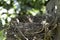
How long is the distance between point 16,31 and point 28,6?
7.86 feet

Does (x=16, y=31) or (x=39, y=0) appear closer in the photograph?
(x=16, y=31)

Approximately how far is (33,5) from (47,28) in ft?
8.24

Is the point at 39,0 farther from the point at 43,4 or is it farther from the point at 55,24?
the point at 55,24

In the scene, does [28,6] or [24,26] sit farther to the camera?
[28,6]

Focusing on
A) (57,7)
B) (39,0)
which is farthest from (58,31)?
(39,0)

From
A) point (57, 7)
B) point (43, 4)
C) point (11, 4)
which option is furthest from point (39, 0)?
point (57, 7)

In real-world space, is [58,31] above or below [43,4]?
above

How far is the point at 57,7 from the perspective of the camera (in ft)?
5.29

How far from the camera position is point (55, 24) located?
1447mm

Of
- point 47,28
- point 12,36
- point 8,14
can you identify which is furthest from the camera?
point 8,14

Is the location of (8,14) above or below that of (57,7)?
below

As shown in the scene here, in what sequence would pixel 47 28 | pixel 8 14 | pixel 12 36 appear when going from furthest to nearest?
1. pixel 8 14
2. pixel 12 36
3. pixel 47 28

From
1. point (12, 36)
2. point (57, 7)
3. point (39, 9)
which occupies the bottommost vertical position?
point (39, 9)

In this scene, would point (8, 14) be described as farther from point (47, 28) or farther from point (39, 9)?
point (47, 28)
